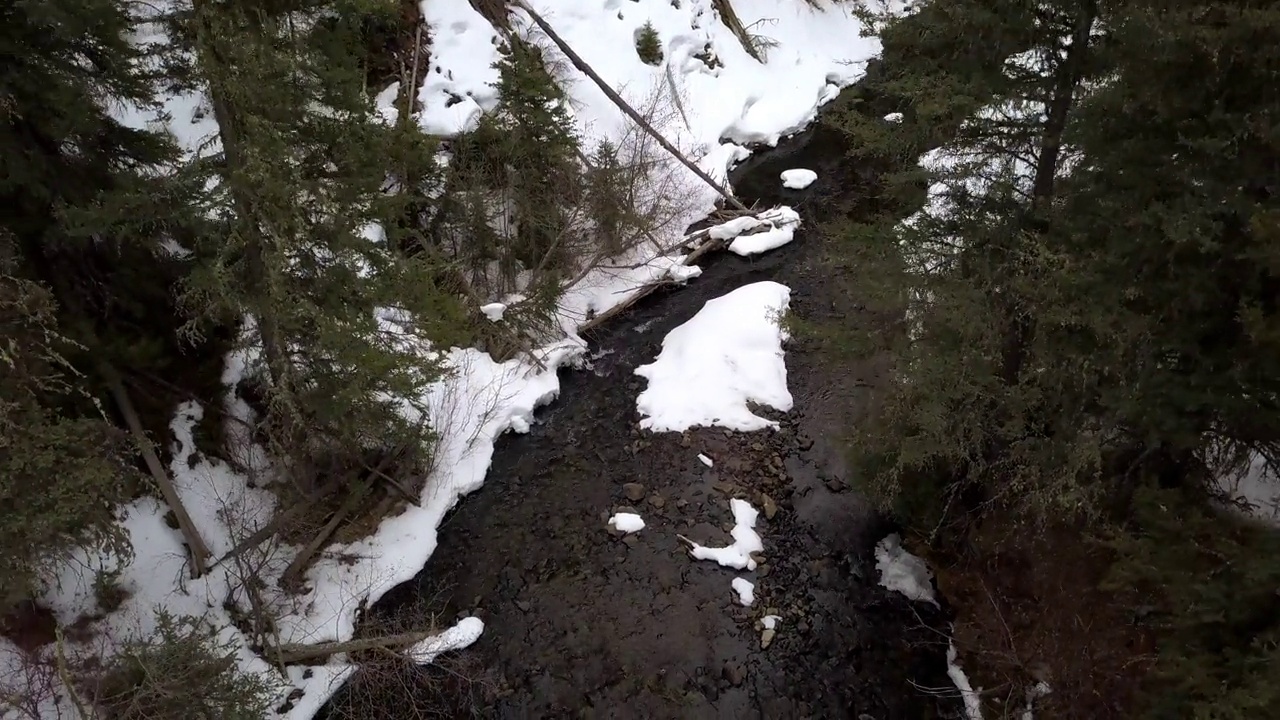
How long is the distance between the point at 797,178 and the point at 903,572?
39.5 ft

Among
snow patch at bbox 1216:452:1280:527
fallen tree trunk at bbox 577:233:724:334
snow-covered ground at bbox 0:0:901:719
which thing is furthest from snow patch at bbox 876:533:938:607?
fallen tree trunk at bbox 577:233:724:334

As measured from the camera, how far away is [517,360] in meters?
13.3

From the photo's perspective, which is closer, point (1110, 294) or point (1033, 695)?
point (1110, 294)

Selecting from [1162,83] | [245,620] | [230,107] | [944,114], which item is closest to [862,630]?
[944,114]

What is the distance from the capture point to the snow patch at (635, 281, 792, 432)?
12133 mm

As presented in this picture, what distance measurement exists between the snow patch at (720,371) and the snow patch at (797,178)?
217 inches

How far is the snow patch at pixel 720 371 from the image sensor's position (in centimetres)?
1213

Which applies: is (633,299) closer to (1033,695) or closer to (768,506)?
(768,506)

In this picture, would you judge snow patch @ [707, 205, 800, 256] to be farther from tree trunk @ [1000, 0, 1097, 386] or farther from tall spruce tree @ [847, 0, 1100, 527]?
tree trunk @ [1000, 0, 1097, 386]

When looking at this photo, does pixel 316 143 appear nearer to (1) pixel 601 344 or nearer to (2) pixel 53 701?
(2) pixel 53 701

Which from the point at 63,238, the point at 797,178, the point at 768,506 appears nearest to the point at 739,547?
the point at 768,506

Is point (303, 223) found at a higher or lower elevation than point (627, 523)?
higher

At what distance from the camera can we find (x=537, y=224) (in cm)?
1462

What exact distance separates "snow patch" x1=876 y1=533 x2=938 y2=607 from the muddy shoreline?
0.14 m
